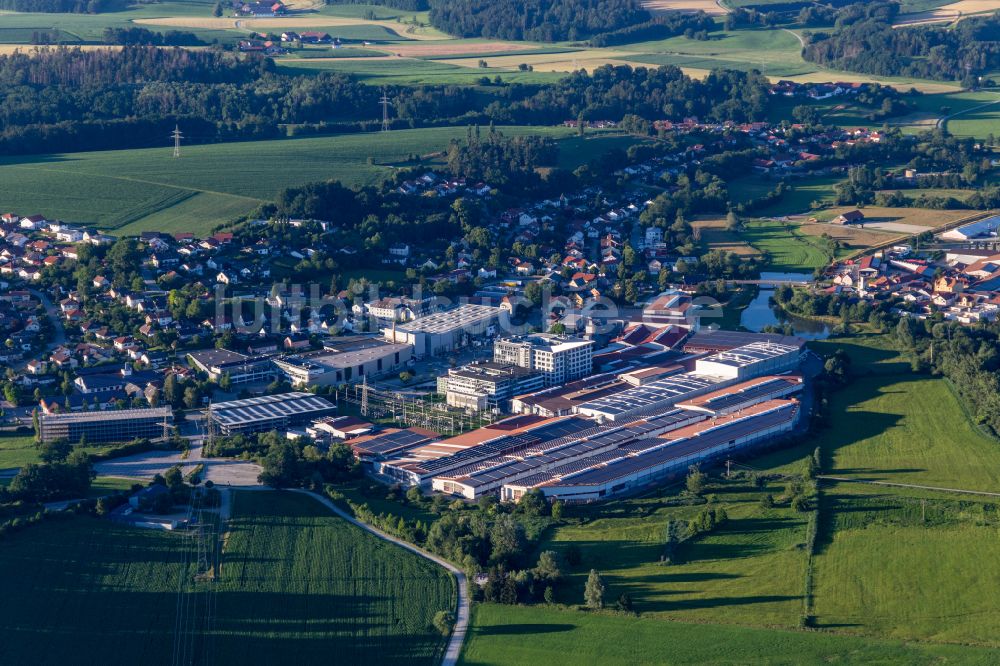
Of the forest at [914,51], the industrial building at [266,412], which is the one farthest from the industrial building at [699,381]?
the forest at [914,51]

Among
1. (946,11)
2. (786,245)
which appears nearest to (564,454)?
(786,245)

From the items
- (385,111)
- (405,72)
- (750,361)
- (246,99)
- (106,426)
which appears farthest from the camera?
(405,72)

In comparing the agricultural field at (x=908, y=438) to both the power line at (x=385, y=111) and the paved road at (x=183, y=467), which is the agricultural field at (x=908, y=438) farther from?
the power line at (x=385, y=111)

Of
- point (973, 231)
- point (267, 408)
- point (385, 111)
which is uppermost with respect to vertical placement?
point (385, 111)

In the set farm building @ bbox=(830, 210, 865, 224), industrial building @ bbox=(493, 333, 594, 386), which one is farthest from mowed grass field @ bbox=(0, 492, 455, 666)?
farm building @ bbox=(830, 210, 865, 224)

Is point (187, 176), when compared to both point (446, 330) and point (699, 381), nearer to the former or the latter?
point (446, 330)

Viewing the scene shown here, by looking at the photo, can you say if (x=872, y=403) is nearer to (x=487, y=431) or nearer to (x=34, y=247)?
(x=487, y=431)
